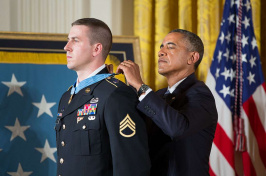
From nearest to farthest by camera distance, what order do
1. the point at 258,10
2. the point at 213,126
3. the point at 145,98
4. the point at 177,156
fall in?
the point at 145,98 → the point at 177,156 → the point at 213,126 → the point at 258,10

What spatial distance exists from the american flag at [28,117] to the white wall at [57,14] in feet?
1.73

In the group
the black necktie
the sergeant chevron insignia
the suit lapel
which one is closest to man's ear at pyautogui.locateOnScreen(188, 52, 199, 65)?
the suit lapel

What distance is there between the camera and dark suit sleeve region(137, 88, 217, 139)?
161cm

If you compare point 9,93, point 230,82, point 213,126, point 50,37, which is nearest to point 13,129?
point 9,93

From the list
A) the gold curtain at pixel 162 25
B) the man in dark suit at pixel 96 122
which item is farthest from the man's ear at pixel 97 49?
the gold curtain at pixel 162 25

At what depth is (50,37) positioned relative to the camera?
9.87 ft

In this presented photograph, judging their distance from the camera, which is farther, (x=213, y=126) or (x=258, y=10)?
(x=258, y=10)

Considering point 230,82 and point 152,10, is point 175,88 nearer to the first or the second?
point 230,82

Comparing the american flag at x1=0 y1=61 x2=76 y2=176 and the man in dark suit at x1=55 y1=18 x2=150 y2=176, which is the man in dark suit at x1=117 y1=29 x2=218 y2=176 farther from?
the american flag at x1=0 y1=61 x2=76 y2=176

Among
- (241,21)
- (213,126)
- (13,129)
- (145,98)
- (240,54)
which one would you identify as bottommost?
(13,129)

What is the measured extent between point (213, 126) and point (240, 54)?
4.87 ft

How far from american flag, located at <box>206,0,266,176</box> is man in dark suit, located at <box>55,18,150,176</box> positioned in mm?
1627

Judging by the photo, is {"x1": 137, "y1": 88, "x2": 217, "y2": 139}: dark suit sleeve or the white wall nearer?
{"x1": 137, "y1": 88, "x2": 217, "y2": 139}: dark suit sleeve

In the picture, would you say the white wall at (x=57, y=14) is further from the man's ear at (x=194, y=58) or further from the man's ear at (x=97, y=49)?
the man's ear at (x=97, y=49)
